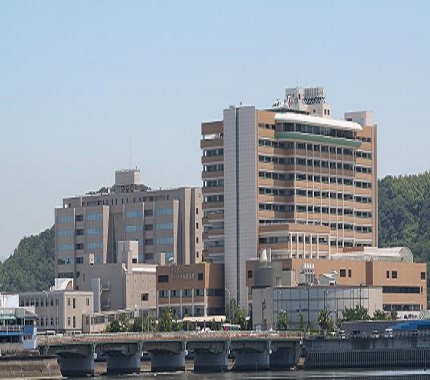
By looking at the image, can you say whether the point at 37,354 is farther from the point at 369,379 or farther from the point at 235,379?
the point at 369,379

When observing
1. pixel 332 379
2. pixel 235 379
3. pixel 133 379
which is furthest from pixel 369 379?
pixel 133 379

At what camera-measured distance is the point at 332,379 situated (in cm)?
18762

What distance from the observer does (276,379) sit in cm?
19050

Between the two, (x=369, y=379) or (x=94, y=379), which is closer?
(x=369, y=379)

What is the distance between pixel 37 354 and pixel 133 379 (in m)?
12.9

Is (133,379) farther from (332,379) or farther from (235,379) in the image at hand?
(332,379)

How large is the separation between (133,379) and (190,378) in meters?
7.38

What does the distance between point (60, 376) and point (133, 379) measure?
9484mm

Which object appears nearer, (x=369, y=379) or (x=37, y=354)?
(x=369, y=379)

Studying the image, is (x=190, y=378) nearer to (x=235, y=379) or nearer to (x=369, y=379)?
(x=235, y=379)

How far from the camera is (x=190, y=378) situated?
199375 millimetres

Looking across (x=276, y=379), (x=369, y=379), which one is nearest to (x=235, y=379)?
(x=276, y=379)

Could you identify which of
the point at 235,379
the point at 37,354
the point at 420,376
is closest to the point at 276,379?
the point at 235,379

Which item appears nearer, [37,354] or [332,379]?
[332,379]
